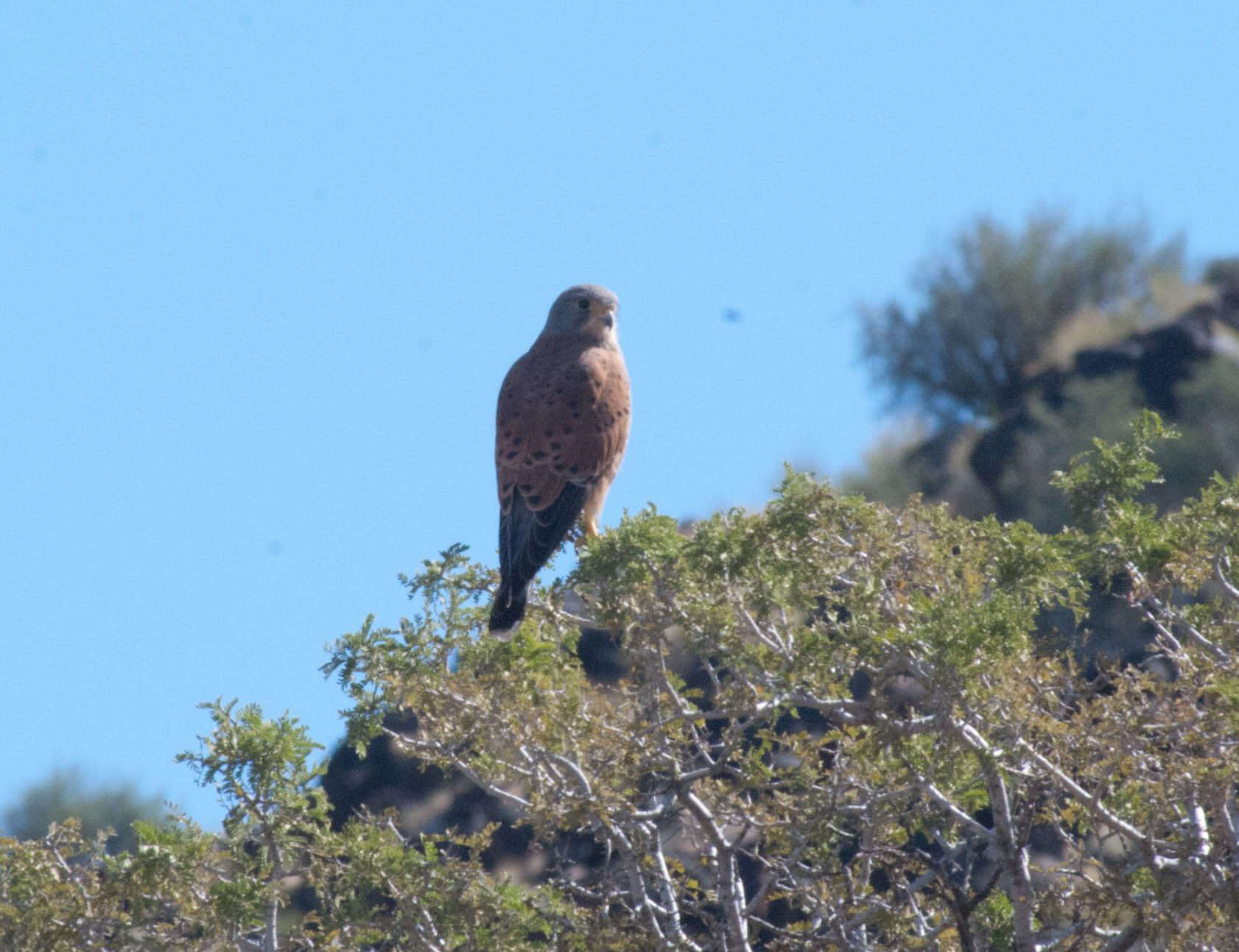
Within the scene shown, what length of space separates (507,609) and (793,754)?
A: 113cm

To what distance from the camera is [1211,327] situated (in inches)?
941

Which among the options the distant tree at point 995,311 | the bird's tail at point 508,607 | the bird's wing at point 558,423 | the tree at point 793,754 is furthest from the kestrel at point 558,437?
the distant tree at point 995,311

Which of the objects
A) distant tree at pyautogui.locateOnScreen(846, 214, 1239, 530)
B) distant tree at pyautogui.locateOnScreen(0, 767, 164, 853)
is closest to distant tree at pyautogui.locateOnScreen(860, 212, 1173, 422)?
distant tree at pyautogui.locateOnScreen(846, 214, 1239, 530)

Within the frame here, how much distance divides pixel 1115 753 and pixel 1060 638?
2.26ft

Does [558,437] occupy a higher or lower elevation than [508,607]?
higher

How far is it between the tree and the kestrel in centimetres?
82

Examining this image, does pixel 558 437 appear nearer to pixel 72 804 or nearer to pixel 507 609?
pixel 507 609

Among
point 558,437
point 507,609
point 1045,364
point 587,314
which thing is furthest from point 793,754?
point 1045,364

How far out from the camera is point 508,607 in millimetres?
5160

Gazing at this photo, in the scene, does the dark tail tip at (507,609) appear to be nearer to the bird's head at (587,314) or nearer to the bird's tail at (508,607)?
the bird's tail at (508,607)

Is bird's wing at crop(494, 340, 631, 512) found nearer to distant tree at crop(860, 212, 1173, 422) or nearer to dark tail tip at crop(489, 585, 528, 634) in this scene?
dark tail tip at crop(489, 585, 528, 634)

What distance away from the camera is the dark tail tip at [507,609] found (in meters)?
5.02

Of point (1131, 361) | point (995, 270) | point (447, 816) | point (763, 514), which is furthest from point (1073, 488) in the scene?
point (995, 270)

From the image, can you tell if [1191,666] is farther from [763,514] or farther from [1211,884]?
[763,514]
